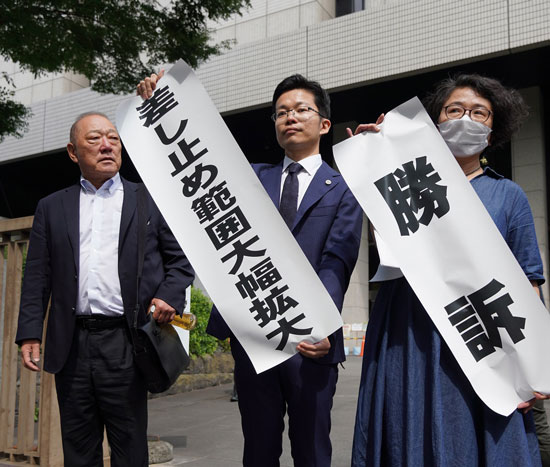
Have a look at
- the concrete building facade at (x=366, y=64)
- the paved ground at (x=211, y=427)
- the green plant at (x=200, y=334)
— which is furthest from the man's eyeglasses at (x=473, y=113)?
the concrete building facade at (x=366, y=64)

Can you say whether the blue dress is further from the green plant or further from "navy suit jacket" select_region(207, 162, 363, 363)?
the green plant

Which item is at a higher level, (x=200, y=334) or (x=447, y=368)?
(x=200, y=334)

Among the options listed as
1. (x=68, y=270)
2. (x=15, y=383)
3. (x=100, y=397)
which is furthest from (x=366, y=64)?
(x=100, y=397)

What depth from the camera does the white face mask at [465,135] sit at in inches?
92.4

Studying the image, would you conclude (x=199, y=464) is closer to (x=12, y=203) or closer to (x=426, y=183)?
(x=426, y=183)

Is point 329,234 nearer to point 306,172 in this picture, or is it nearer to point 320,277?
point 320,277

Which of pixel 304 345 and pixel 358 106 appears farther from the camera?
pixel 358 106

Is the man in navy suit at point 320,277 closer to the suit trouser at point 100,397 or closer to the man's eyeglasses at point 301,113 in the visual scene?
the man's eyeglasses at point 301,113

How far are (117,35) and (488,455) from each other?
6653 millimetres

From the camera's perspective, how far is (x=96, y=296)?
9.11 feet

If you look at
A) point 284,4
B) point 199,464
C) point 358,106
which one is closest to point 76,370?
point 199,464

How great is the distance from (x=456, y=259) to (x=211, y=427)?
15.8 feet

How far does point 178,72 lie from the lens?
265 cm

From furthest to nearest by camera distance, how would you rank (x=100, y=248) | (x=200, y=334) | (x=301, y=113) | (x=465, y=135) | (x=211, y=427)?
1. (x=200, y=334)
2. (x=211, y=427)
3. (x=100, y=248)
4. (x=301, y=113)
5. (x=465, y=135)
